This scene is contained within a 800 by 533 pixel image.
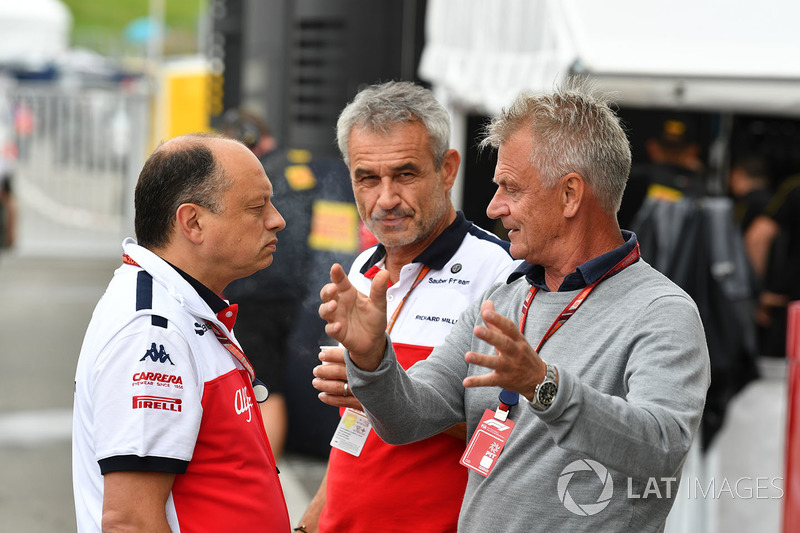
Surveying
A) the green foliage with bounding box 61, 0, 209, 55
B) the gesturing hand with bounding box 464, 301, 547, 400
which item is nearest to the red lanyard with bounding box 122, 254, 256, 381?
the gesturing hand with bounding box 464, 301, 547, 400

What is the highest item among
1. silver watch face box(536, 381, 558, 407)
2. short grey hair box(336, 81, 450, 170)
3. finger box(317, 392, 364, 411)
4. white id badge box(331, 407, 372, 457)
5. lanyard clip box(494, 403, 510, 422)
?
short grey hair box(336, 81, 450, 170)

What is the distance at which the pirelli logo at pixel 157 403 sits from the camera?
177 cm

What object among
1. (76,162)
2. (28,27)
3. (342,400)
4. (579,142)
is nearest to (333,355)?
(342,400)

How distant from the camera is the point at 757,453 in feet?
14.9

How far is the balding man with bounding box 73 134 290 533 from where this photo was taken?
1774 millimetres

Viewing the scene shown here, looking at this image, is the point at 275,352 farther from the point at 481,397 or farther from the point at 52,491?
the point at 481,397

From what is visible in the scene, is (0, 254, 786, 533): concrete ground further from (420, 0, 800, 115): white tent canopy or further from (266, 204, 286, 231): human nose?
(266, 204, 286, 231): human nose

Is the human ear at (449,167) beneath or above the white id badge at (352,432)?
above

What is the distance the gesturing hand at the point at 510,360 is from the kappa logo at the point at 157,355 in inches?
24.4

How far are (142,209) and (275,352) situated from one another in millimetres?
3270

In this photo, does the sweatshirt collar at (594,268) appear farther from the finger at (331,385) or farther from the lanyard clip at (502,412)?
the finger at (331,385)

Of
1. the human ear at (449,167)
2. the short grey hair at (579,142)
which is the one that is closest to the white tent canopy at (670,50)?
the human ear at (449,167)

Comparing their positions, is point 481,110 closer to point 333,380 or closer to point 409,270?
point 409,270

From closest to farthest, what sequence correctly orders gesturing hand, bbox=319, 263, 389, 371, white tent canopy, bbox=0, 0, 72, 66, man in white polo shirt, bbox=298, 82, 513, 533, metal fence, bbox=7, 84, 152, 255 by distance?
gesturing hand, bbox=319, 263, 389, 371
man in white polo shirt, bbox=298, 82, 513, 533
metal fence, bbox=7, 84, 152, 255
white tent canopy, bbox=0, 0, 72, 66
